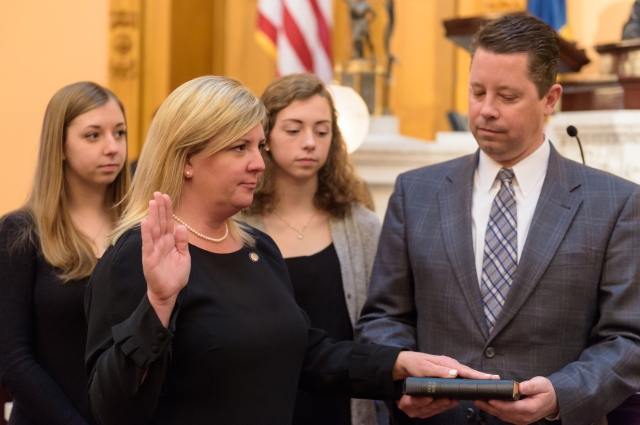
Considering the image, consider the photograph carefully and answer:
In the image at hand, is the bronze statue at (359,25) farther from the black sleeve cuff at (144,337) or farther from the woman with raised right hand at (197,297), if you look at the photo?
the black sleeve cuff at (144,337)

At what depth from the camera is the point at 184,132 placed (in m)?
2.01

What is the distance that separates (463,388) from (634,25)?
3051mm

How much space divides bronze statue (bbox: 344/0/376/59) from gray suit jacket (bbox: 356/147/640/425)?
11.3ft

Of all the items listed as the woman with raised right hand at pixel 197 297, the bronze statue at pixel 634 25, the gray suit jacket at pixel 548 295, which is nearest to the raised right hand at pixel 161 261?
the woman with raised right hand at pixel 197 297

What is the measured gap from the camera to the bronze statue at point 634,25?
4.45m

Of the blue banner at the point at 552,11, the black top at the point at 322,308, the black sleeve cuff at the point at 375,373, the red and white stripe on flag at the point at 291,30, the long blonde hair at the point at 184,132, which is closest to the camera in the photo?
the long blonde hair at the point at 184,132

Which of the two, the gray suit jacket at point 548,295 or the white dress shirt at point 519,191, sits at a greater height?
the white dress shirt at point 519,191

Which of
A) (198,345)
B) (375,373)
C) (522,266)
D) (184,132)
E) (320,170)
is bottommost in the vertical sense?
(375,373)

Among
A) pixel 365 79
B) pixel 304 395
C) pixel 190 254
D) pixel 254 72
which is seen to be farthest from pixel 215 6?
pixel 190 254

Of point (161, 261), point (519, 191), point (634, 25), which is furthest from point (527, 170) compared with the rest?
point (634, 25)

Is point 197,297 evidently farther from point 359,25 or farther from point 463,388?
point 359,25

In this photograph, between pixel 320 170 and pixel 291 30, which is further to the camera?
pixel 291 30

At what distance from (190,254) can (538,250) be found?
885 millimetres

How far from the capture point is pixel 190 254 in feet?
6.69
